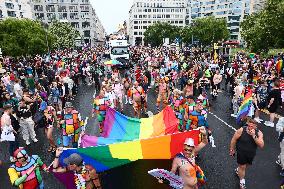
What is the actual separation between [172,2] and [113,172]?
13832cm

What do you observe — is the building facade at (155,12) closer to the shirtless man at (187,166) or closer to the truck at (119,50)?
the truck at (119,50)

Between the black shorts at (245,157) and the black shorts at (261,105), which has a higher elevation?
the black shorts at (245,157)

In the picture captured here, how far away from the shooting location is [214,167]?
829cm

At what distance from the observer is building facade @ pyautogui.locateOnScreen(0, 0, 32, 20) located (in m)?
63.2

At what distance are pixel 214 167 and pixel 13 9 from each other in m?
71.1

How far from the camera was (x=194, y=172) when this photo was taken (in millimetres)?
5547

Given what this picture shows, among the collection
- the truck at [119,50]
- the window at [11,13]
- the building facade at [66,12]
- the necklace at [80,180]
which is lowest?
the necklace at [80,180]

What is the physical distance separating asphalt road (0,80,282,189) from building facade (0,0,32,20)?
199 feet

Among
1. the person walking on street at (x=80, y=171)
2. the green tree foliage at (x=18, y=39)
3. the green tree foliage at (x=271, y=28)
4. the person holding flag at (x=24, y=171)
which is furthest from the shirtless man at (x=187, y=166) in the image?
the green tree foliage at (x=18, y=39)

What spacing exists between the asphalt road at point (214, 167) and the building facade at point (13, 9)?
2391 inches

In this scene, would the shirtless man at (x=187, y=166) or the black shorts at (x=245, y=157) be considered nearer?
the shirtless man at (x=187, y=166)

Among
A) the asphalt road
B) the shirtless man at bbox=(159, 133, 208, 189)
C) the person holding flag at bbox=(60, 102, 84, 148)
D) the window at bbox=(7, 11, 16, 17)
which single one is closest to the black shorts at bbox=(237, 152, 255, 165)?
the asphalt road

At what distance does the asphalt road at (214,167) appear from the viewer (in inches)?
251

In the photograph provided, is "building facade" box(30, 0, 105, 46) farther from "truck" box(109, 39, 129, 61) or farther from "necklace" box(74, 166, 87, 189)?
"necklace" box(74, 166, 87, 189)
